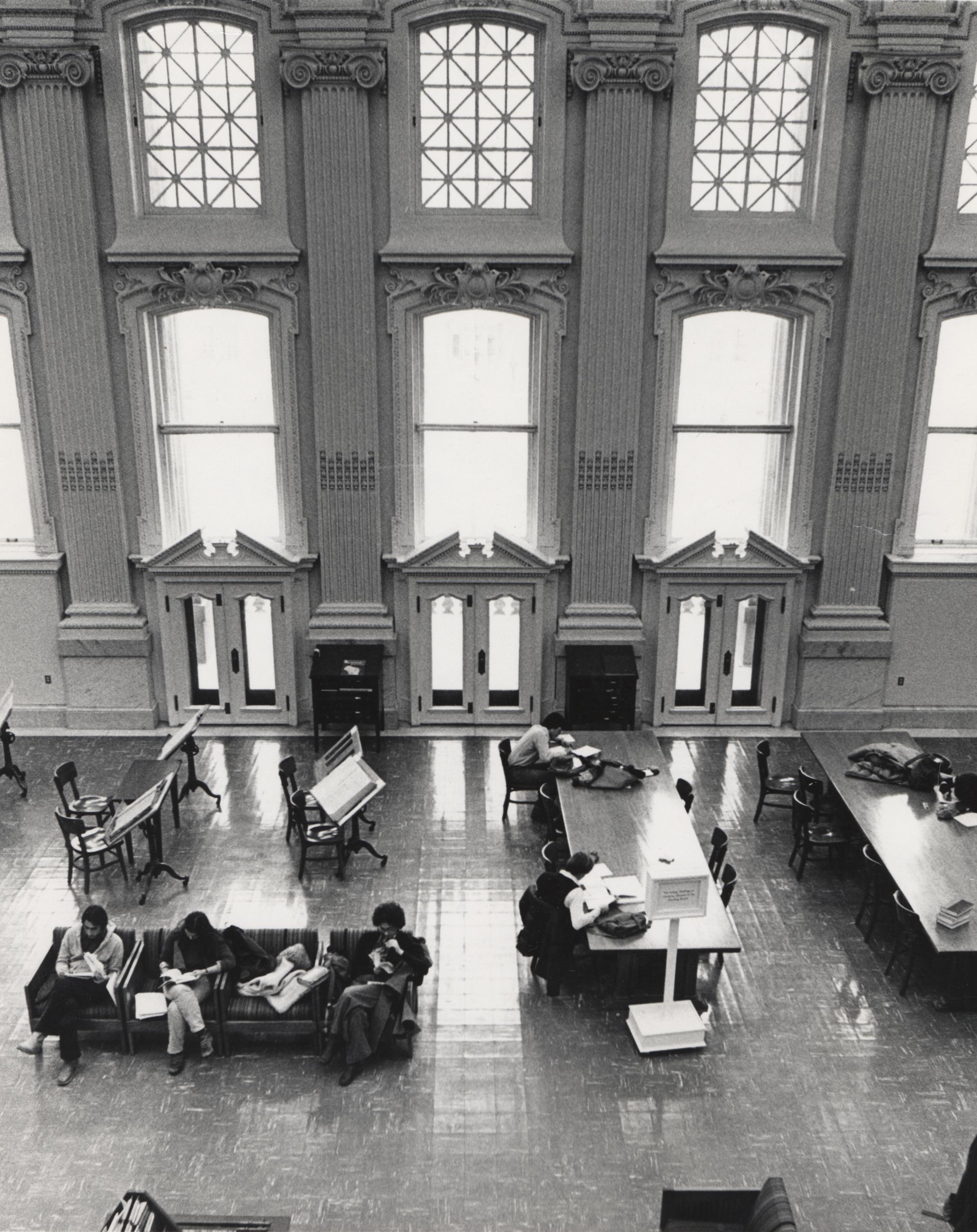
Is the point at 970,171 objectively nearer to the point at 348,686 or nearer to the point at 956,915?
the point at 956,915

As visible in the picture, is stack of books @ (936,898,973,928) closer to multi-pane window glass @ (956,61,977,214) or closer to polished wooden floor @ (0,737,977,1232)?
polished wooden floor @ (0,737,977,1232)

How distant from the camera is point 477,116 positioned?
13.3 meters

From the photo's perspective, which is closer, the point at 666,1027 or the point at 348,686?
the point at 666,1027

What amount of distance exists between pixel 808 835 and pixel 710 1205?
5.31m

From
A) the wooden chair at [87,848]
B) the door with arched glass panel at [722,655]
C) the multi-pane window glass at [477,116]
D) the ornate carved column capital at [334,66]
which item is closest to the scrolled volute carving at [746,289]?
the multi-pane window glass at [477,116]

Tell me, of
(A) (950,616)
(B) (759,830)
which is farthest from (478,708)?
(A) (950,616)

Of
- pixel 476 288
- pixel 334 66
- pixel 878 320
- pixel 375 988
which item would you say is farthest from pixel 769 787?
pixel 334 66

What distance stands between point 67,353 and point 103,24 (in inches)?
145

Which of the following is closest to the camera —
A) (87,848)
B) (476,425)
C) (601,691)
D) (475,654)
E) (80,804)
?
(87,848)

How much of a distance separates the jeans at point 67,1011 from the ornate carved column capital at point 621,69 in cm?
1062

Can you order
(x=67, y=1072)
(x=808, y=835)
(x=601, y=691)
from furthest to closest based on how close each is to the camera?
(x=601, y=691), (x=808, y=835), (x=67, y=1072)

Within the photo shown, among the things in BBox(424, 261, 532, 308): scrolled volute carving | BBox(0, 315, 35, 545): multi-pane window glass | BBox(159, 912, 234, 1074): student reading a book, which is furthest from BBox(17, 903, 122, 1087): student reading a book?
BBox(424, 261, 532, 308): scrolled volute carving

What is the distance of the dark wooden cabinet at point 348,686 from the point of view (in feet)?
46.5

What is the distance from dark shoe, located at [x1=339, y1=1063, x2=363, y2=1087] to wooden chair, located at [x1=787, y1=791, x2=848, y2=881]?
5046mm
